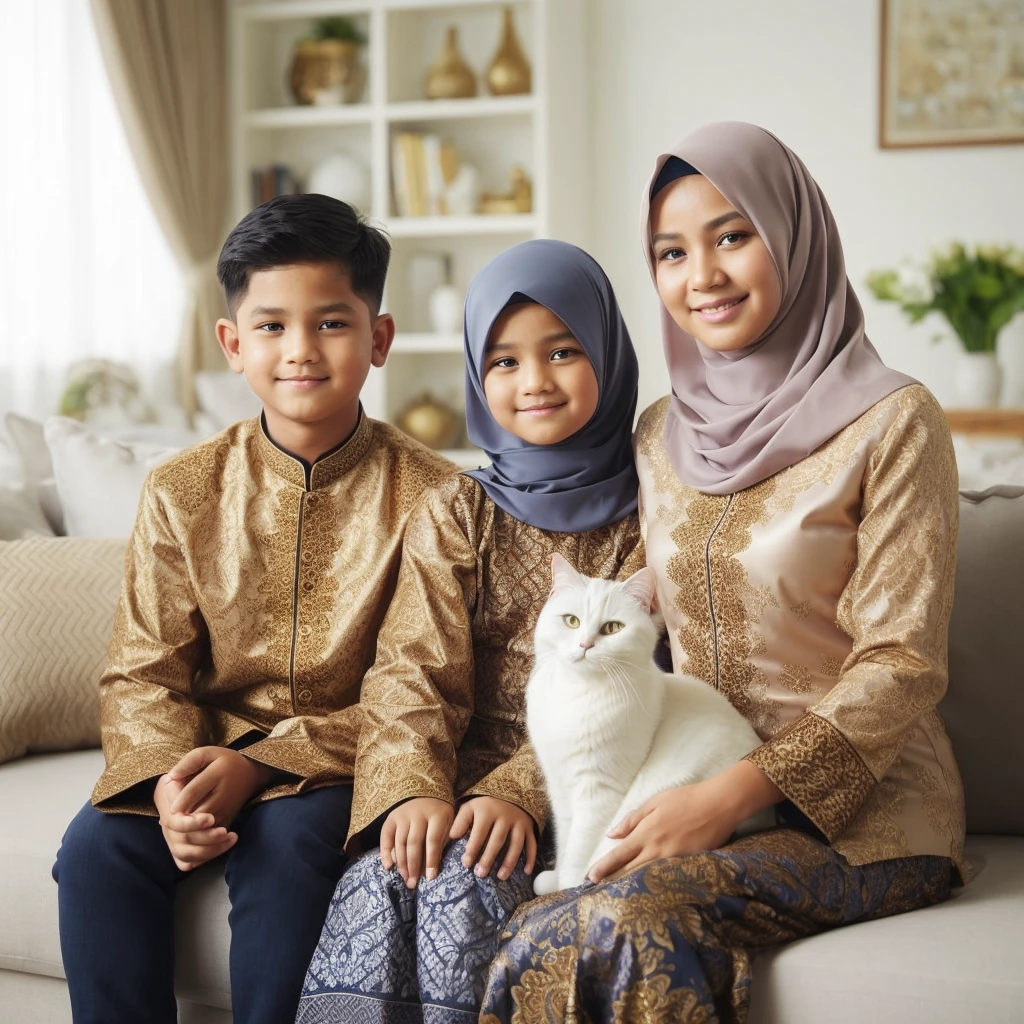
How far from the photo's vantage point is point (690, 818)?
1.35 m

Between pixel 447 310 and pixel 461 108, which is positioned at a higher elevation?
pixel 461 108

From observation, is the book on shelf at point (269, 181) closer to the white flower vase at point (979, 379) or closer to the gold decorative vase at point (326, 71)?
the gold decorative vase at point (326, 71)

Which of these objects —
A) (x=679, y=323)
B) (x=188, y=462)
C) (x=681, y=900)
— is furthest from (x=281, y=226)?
(x=681, y=900)

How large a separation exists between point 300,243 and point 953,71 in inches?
150

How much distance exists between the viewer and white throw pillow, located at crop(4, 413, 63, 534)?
2447mm

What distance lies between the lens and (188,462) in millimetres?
1884

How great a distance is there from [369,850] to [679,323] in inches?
31.3

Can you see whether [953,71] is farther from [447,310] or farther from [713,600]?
[713,600]

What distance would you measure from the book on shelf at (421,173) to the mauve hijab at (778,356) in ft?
11.5

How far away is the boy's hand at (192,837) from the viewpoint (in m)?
1.53

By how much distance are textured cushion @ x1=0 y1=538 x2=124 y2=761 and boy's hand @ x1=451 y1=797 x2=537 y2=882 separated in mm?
854

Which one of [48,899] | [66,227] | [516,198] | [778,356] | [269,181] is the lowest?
[48,899]

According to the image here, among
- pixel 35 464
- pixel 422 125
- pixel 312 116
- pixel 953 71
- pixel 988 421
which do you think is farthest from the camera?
pixel 422 125

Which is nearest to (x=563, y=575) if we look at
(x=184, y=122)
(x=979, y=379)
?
(x=979, y=379)
